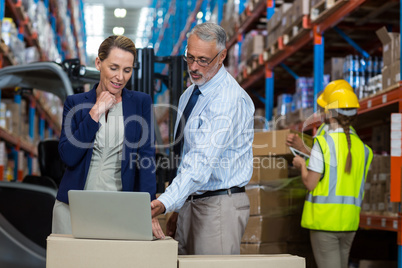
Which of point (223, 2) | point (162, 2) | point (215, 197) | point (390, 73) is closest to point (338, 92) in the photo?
point (390, 73)

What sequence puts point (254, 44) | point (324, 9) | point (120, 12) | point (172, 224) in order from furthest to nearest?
point (120, 12), point (254, 44), point (324, 9), point (172, 224)

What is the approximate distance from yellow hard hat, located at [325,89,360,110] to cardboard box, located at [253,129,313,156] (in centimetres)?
35

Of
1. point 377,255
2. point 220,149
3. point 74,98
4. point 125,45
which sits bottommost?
point 377,255

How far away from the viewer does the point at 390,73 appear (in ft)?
14.9

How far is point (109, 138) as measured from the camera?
2412mm

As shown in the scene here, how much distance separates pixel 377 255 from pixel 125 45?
4387mm

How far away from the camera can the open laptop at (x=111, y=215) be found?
1.85 metres

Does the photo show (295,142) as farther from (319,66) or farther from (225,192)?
(319,66)

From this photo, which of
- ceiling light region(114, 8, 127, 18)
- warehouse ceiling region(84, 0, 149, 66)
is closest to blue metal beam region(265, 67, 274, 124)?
warehouse ceiling region(84, 0, 149, 66)

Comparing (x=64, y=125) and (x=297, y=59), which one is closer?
(x=64, y=125)

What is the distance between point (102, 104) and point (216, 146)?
517mm

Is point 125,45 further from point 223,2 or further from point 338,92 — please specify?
point 223,2

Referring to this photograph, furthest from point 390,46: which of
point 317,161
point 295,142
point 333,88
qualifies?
point 317,161

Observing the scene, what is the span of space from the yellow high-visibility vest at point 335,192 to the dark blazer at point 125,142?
1592 millimetres
